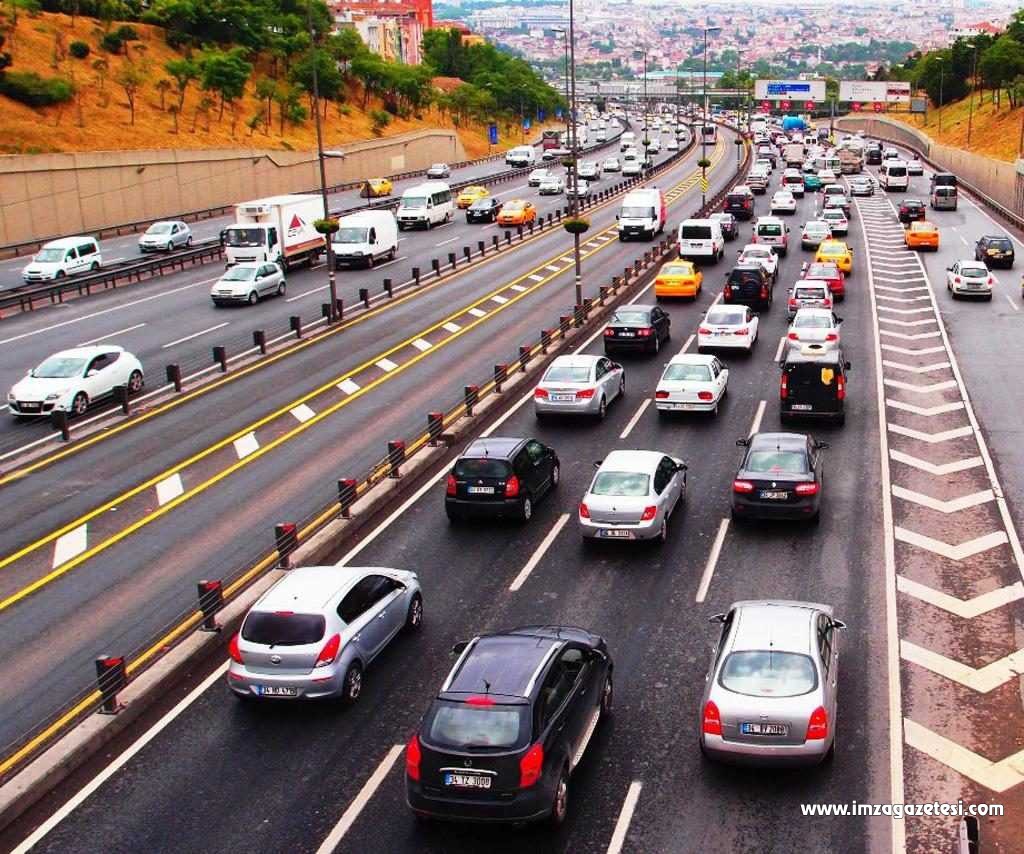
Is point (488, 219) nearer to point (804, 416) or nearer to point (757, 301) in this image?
point (757, 301)

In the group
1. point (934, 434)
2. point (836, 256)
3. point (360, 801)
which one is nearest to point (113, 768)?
point (360, 801)

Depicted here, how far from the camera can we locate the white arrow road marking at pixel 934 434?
2730 centimetres

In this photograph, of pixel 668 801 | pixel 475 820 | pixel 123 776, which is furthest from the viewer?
pixel 123 776

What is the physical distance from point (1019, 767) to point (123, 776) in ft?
34.9

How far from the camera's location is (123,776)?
46.4 feet

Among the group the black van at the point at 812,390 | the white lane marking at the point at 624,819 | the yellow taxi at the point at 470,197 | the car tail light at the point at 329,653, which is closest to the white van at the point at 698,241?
the black van at the point at 812,390

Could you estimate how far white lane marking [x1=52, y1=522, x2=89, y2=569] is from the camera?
2133 cm

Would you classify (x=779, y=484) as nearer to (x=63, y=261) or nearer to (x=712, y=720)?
(x=712, y=720)

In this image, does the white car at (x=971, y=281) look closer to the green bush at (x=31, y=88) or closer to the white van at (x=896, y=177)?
the white van at (x=896, y=177)

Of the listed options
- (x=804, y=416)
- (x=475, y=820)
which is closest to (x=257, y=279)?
(x=804, y=416)

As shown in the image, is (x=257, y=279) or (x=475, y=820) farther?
(x=257, y=279)

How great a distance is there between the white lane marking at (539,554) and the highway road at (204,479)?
493 cm

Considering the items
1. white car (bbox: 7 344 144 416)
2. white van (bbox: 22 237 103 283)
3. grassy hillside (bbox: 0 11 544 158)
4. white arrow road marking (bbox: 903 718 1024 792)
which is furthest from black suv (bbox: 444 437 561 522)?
grassy hillside (bbox: 0 11 544 158)

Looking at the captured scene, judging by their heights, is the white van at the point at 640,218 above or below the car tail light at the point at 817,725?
below
